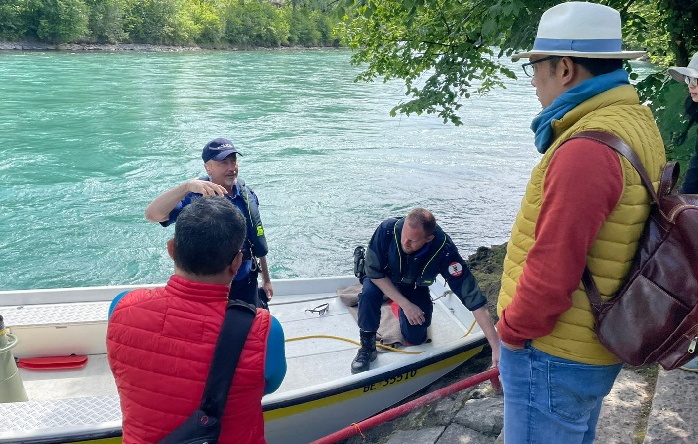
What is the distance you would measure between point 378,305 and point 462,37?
2.85 m

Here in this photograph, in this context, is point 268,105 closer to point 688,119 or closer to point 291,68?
point 291,68

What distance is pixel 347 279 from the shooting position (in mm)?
6035

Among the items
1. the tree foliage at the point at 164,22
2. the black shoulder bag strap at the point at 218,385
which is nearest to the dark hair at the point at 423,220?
the black shoulder bag strap at the point at 218,385

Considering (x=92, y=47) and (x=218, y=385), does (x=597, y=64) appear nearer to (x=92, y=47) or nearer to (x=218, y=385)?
(x=218, y=385)

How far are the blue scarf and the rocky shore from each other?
1.85m

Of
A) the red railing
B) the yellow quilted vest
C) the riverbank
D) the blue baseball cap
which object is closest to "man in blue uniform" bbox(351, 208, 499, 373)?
the red railing

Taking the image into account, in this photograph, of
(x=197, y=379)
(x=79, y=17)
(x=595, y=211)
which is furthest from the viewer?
(x=79, y=17)

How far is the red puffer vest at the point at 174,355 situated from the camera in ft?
5.84

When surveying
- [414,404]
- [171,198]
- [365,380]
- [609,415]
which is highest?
[171,198]

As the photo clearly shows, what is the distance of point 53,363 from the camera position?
4793mm

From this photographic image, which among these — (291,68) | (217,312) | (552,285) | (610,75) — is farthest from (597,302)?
(291,68)

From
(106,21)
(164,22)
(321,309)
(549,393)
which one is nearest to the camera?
(549,393)

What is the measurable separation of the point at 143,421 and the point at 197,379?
0.79ft

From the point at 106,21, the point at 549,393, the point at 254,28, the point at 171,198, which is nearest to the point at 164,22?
the point at 106,21
